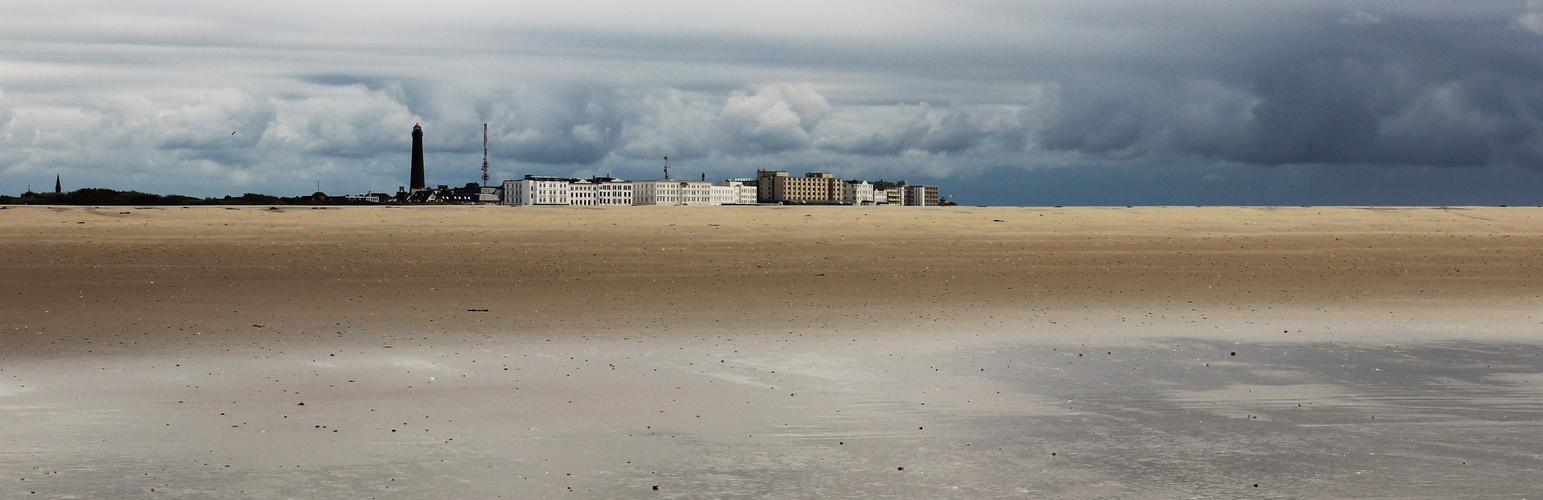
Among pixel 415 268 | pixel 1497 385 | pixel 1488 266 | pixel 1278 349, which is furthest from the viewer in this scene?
pixel 1488 266

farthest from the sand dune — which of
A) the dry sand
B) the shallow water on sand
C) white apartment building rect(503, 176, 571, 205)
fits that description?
white apartment building rect(503, 176, 571, 205)

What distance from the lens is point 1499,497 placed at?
6.88m

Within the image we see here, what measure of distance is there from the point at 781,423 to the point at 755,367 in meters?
3.15

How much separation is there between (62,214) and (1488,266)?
32805 mm

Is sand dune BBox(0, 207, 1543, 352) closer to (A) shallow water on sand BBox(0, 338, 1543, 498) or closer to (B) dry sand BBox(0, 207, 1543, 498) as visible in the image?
(B) dry sand BBox(0, 207, 1543, 498)

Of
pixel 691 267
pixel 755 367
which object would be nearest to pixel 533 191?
pixel 691 267

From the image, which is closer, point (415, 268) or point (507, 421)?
point (507, 421)

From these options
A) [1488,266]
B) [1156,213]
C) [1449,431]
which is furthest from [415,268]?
[1156,213]

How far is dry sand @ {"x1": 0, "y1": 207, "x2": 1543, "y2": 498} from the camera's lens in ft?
24.7

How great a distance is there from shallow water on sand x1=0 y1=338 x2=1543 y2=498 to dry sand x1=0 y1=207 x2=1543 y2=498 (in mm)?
41

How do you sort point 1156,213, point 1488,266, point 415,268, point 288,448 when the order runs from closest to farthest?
point 288,448, point 415,268, point 1488,266, point 1156,213

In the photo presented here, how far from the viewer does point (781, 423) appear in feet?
29.9

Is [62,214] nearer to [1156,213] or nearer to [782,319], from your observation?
[782,319]

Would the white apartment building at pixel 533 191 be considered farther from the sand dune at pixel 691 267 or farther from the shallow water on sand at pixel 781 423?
the shallow water on sand at pixel 781 423
